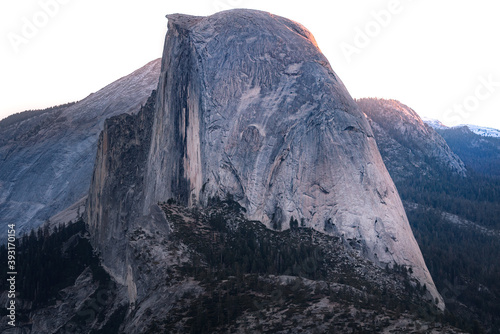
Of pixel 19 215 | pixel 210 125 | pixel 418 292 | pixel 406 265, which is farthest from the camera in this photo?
pixel 19 215

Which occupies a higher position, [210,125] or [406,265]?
[210,125]

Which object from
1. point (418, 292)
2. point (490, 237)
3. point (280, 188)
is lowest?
point (490, 237)

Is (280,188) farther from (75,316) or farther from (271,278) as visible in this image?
(75,316)

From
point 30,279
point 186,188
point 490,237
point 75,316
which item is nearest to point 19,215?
point 30,279

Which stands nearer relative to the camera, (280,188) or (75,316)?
(280,188)

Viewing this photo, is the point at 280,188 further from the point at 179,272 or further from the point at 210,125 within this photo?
the point at 179,272

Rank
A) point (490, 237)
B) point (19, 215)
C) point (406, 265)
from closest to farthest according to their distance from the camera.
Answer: point (406, 265), point (490, 237), point (19, 215)

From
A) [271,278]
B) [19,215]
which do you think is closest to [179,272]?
[271,278]
